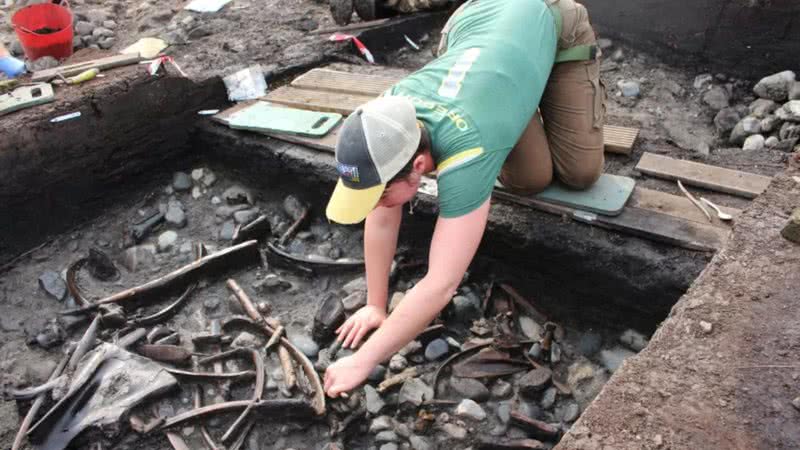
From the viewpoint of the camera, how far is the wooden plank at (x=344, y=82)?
4.77m

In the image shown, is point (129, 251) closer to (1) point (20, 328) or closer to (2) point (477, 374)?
(1) point (20, 328)

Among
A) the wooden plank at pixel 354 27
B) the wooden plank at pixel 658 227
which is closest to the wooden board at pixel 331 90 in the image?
the wooden plank at pixel 354 27

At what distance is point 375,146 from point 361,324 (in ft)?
3.66

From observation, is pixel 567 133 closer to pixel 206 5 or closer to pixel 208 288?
pixel 208 288

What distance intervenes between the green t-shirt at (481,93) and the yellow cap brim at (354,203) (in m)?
0.27

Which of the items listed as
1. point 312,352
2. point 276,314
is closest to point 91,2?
point 276,314

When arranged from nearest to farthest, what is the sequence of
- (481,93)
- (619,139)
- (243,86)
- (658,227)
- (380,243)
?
(481,93)
(380,243)
(658,227)
(619,139)
(243,86)

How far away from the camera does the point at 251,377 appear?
3.42 m

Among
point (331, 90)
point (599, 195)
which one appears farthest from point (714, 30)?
point (331, 90)

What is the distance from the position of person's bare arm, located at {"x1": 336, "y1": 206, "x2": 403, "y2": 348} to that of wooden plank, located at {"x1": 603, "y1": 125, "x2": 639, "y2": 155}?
1.59m

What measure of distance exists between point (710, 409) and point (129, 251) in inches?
142

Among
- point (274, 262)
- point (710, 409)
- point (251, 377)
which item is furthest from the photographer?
point (274, 262)

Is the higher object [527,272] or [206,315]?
[527,272]

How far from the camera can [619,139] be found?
4059mm
